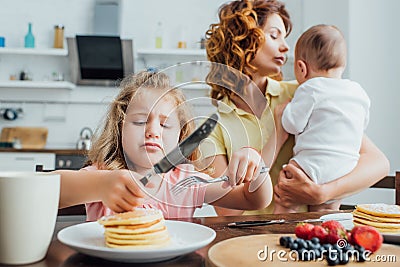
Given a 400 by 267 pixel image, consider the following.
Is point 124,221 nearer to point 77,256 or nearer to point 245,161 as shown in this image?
point 77,256

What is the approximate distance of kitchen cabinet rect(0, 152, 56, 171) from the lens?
4004 mm

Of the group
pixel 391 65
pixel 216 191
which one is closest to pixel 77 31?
pixel 391 65

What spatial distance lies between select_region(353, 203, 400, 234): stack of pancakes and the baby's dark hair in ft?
3.55

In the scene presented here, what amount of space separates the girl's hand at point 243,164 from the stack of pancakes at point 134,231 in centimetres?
23

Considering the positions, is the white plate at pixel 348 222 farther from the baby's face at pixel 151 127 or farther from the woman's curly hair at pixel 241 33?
the woman's curly hair at pixel 241 33

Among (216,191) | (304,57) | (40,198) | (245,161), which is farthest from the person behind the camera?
(304,57)

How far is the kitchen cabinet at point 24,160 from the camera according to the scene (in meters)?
4.00

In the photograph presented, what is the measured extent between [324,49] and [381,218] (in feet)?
3.78

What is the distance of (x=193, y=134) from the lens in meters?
0.78

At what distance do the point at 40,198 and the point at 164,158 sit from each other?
0.20 meters

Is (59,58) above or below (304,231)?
above

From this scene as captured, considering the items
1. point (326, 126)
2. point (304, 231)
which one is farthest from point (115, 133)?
point (326, 126)

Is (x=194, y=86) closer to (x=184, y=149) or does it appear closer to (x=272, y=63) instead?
(x=184, y=149)

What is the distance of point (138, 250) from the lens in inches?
27.3
